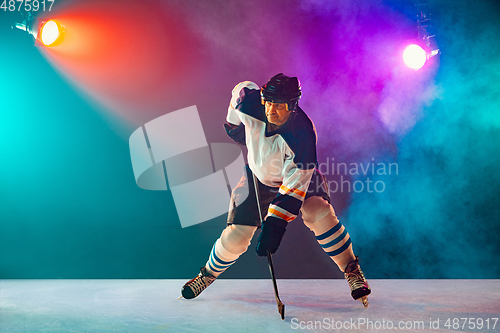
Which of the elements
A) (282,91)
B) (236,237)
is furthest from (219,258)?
(282,91)

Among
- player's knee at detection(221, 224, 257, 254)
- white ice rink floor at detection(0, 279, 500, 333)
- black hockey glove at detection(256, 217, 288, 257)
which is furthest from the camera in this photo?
player's knee at detection(221, 224, 257, 254)

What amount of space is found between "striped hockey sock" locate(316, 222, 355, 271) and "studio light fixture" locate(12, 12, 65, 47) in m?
2.48

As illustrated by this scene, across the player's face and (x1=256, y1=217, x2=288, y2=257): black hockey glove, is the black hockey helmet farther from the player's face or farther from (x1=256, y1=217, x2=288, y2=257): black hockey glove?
(x1=256, y1=217, x2=288, y2=257): black hockey glove

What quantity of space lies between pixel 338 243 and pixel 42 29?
8.60 feet

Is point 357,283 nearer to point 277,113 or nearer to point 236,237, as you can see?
point 236,237

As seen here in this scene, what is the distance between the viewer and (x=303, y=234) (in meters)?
2.96

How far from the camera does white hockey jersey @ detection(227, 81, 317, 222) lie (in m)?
1.82

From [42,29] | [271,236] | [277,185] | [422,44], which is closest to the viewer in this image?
[271,236]

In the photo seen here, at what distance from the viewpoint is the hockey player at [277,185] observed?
71.6 inches

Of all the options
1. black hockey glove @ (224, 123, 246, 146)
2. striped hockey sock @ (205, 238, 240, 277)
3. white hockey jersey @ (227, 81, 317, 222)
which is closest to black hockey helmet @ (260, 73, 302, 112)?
white hockey jersey @ (227, 81, 317, 222)

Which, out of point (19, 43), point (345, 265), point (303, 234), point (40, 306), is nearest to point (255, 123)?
point (345, 265)

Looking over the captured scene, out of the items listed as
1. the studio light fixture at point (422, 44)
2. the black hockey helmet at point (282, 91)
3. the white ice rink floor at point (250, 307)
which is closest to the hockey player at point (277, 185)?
the black hockey helmet at point (282, 91)

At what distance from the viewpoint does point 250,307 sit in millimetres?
2025

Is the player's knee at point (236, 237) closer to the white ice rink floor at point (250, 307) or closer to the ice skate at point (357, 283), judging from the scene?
the white ice rink floor at point (250, 307)
